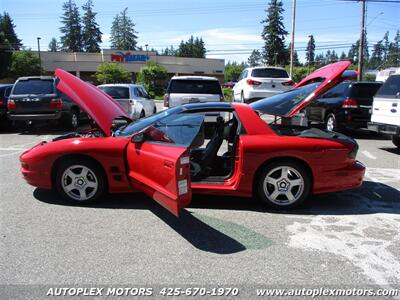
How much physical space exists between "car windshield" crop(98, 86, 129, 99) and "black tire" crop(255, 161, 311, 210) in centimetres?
890

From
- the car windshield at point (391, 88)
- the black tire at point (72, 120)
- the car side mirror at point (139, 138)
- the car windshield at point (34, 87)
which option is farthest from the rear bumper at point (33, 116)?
the car windshield at point (391, 88)

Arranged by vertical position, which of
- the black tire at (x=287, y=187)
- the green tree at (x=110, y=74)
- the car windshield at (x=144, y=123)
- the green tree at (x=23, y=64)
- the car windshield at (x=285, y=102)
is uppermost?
the green tree at (x=23, y=64)

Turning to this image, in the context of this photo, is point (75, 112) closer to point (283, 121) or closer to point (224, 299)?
point (283, 121)

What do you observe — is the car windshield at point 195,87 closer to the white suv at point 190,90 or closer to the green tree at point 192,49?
the white suv at point 190,90

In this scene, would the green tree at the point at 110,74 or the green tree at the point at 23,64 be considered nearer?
the green tree at the point at 110,74

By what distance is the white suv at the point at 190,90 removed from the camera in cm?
1046

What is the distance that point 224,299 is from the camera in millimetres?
2980

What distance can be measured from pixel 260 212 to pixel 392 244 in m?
1.54

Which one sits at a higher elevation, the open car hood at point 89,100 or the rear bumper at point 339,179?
the open car hood at point 89,100

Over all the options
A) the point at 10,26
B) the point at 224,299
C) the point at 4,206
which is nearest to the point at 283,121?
the point at 224,299

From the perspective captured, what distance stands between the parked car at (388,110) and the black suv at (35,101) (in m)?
9.24

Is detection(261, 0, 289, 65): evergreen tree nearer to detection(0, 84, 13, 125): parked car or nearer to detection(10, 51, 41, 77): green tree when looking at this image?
detection(10, 51, 41, 77): green tree

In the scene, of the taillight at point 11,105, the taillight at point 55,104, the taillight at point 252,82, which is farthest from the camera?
the taillight at point 252,82

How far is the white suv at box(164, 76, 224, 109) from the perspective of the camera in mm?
10461
